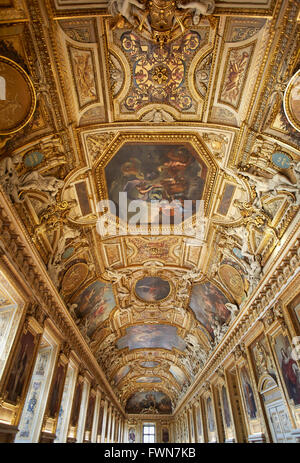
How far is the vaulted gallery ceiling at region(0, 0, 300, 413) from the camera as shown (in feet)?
21.3

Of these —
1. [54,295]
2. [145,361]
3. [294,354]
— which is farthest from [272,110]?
[145,361]

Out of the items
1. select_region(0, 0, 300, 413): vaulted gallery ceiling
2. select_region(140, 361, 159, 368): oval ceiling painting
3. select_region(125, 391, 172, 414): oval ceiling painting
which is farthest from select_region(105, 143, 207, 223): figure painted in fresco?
select_region(125, 391, 172, 414): oval ceiling painting

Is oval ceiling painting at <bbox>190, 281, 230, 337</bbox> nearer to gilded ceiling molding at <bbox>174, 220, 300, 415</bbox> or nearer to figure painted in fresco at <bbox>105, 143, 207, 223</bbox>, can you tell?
gilded ceiling molding at <bbox>174, 220, 300, 415</bbox>

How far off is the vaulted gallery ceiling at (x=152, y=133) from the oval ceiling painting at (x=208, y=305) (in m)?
0.34

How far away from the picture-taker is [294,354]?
8078 mm

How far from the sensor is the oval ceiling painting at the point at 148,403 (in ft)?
131

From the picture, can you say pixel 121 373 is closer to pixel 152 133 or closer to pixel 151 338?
pixel 151 338

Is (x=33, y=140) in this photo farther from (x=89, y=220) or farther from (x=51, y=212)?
(x=89, y=220)

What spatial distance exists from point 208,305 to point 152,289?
361cm

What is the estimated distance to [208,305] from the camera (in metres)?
16.2

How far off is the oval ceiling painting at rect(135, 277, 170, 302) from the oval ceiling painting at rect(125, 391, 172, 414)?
1158 inches

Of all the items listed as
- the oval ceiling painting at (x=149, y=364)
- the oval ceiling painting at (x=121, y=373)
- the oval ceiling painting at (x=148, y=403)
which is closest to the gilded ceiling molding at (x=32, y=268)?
the oval ceiling painting at (x=121, y=373)

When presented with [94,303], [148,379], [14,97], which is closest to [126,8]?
[14,97]

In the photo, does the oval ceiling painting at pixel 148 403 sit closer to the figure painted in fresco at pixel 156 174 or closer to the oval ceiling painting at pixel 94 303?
the oval ceiling painting at pixel 94 303
